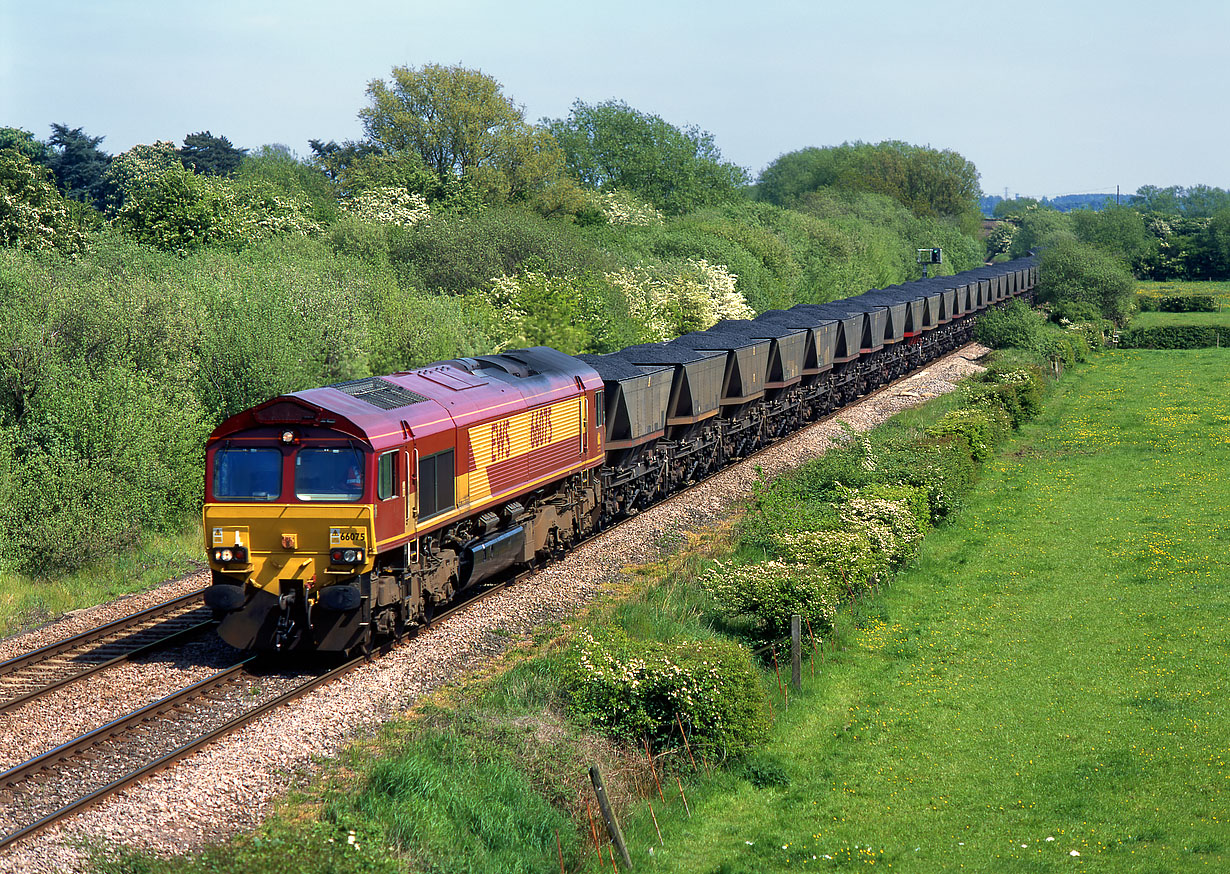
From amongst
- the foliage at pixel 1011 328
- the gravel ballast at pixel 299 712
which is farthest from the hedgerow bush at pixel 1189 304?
the gravel ballast at pixel 299 712

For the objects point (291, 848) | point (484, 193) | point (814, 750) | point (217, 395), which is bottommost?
point (814, 750)

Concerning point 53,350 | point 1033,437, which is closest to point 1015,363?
point 1033,437

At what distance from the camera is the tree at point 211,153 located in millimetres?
98562

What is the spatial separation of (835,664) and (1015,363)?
114 ft

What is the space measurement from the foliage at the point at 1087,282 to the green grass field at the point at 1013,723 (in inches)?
2018

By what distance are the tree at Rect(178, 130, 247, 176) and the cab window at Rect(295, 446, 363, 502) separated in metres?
90.9

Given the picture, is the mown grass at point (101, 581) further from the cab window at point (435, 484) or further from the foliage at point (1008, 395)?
the foliage at point (1008, 395)

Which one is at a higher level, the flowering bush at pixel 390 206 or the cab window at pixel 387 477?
the flowering bush at pixel 390 206

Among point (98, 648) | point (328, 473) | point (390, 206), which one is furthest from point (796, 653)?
point (390, 206)

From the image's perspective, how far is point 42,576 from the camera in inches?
857

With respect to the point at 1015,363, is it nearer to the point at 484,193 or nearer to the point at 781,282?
the point at 781,282

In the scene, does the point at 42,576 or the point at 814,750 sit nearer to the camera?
the point at 814,750

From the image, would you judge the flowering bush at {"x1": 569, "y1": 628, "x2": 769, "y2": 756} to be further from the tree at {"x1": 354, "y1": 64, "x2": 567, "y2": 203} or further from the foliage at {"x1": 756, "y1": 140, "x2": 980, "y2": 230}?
the foliage at {"x1": 756, "y1": 140, "x2": 980, "y2": 230}

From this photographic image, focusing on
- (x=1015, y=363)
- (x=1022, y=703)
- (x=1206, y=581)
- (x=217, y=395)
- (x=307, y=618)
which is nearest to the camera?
(x=307, y=618)
